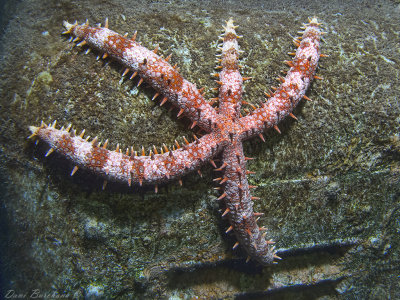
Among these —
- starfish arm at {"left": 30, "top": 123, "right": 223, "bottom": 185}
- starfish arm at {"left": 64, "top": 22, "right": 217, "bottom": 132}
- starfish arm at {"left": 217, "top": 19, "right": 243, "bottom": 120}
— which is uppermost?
starfish arm at {"left": 217, "top": 19, "right": 243, "bottom": 120}

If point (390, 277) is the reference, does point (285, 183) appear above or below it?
above

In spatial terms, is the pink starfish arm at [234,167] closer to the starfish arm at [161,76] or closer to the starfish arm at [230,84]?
the starfish arm at [230,84]

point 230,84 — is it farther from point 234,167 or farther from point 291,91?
point 234,167

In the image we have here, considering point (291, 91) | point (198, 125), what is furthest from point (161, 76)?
point (291, 91)

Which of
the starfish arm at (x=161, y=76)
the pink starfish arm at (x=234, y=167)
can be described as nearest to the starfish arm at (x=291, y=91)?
the pink starfish arm at (x=234, y=167)

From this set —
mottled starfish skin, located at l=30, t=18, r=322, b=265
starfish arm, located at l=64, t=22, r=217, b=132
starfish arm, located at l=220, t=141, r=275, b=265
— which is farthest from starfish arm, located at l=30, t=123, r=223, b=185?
starfish arm, located at l=64, t=22, r=217, b=132

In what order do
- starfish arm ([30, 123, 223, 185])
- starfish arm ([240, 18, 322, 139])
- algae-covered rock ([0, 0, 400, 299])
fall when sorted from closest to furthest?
starfish arm ([30, 123, 223, 185]) < starfish arm ([240, 18, 322, 139]) < algae-covered rock ([0, 0, 400, 299])

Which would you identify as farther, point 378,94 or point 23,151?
point 378,94

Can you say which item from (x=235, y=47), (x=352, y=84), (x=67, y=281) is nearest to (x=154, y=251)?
(x=67, y=281)

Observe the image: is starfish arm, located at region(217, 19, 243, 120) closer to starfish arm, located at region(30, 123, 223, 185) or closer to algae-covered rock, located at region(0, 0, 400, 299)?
algae-covered rock, located at region(0, 0, 400, 299)

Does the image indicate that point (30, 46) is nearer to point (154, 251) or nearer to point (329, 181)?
point (154, 251)
